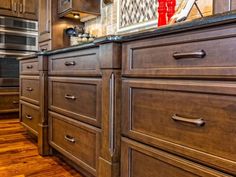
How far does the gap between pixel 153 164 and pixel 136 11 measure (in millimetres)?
1222

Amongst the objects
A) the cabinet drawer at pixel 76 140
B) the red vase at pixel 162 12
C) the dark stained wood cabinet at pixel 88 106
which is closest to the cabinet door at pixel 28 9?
the dark stained wood cabinet at pixel 88 106

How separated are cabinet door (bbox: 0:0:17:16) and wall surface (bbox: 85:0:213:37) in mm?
1577

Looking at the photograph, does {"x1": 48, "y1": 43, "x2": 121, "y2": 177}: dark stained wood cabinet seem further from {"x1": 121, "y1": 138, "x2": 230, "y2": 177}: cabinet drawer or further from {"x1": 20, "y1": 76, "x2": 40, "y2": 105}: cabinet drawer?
{"x1": 20, "y1": 76, "x2": 40, "y2": 105}: cabinet drawer

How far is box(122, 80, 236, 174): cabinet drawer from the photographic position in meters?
0.68

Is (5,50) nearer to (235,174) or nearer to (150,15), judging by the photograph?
(150,15)

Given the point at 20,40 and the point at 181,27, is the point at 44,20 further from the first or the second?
the point at 181,27

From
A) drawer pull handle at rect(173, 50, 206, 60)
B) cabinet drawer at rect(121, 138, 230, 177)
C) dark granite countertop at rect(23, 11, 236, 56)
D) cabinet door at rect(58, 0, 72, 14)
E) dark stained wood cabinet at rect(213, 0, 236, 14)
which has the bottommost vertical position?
cabinet drawer at rect(121, 138, 230, 177)

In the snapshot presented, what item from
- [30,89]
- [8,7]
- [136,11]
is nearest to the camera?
[136,11]

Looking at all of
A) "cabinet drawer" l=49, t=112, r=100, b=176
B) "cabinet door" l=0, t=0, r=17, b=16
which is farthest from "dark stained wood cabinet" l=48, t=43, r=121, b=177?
"cabinet door" l=0, t=0, r=17, b=16

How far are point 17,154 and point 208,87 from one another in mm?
1716

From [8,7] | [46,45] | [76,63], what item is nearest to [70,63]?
[76,63]

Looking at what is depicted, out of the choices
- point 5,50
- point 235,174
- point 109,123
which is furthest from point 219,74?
point 5,50

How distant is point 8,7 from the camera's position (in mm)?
3305

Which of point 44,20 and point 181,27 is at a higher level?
point 44,20
